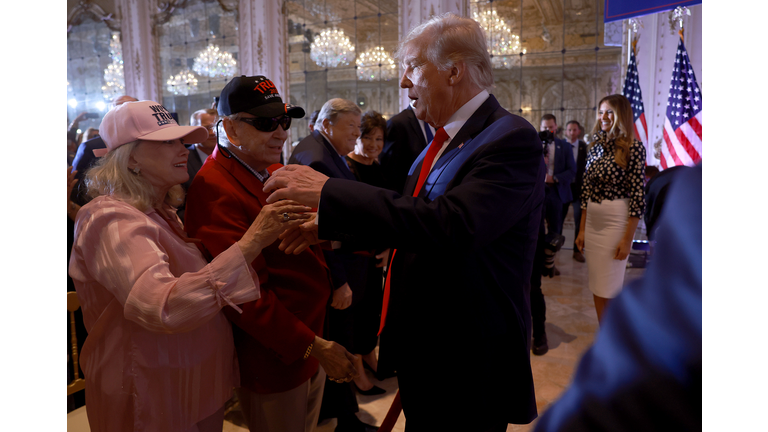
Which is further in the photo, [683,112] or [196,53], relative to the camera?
[196,53]

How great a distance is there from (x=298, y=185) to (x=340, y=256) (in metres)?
1.56

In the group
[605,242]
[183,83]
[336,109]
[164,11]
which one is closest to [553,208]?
[605,242]

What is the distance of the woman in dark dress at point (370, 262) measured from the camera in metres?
3.16

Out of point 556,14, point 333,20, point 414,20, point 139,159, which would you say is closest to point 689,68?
point 556,14

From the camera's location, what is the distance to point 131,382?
1.21m

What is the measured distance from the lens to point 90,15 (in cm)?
1003

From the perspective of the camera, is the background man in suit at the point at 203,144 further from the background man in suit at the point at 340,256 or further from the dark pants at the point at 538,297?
the dark pants at the point at 538,297

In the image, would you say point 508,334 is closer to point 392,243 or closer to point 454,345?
point 454,345

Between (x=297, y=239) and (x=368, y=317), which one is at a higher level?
(x=297, y=239)

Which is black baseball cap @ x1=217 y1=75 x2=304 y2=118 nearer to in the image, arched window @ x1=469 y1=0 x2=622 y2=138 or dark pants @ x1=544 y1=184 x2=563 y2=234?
dark pants @ x1=544 y1=184 x2=563 y2=234

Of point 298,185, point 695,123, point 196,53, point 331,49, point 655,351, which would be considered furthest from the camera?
point 196,53

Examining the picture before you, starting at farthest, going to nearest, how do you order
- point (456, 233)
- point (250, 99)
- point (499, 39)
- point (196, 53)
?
point (196, 53)
point (499, 39)
point (250, 99)
point (456, 233)

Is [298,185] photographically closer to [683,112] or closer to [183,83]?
[683,112]

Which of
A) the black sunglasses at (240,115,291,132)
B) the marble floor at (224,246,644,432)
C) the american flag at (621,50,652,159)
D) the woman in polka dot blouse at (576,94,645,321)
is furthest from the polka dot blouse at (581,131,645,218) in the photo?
the american flag at (621,50,652,159)
